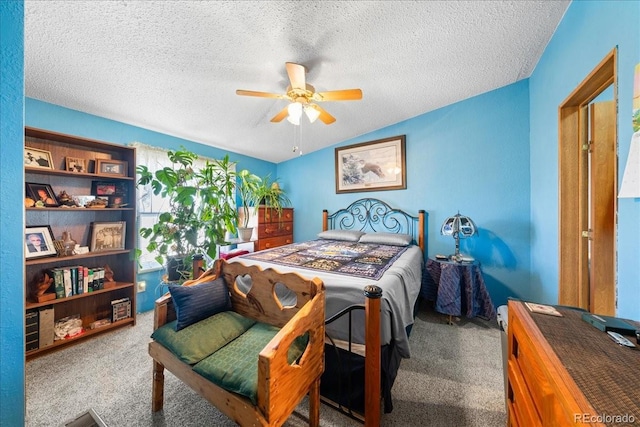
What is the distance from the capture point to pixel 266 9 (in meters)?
1.36

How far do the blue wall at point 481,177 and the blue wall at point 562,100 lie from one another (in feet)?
0.46

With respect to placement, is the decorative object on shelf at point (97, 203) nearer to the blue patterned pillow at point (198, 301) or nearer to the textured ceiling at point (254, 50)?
the textured ceiling at point (254, 50)

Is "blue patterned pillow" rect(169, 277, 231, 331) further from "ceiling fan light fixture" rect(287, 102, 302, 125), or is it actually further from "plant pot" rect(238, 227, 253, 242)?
"plant pot" rect(238, 227, 253, 242)

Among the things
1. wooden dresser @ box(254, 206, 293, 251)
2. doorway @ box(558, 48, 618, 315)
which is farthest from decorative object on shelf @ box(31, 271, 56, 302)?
doorway @ box(558, 48, 618, 315)

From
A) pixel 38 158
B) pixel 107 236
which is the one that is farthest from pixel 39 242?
pixel 38 158

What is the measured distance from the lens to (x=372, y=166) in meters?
3.52

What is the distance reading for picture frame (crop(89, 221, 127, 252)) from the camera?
2258mm

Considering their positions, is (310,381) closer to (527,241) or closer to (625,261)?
(625,261)

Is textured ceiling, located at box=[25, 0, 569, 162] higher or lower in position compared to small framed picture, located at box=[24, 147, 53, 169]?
higher

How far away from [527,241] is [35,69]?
474cm

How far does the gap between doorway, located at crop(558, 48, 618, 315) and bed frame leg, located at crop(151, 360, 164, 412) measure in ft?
9.31

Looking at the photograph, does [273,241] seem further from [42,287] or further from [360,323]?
[360,323]

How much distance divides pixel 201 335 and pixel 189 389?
0.70 m

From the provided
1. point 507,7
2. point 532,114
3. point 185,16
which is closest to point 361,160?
point 532,114
